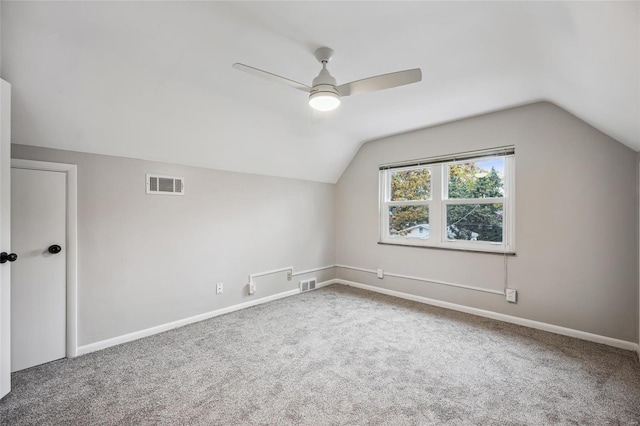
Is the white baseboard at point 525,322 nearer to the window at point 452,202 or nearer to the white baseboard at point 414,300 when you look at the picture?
the white baseboard at point 414,300

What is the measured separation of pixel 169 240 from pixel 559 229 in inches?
162

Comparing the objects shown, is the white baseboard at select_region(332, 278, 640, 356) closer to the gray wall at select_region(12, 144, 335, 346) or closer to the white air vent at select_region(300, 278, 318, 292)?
the white air vent at select_region(300, 278, 318, 292)

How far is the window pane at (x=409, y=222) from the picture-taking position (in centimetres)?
412

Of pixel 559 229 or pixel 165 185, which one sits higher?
pixel 165 185

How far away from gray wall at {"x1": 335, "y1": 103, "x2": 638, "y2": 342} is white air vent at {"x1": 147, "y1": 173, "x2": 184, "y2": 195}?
10.4 feet

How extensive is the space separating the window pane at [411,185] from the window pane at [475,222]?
424mm

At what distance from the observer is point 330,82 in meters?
1.98

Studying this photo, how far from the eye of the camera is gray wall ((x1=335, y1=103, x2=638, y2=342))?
Result: 270cm

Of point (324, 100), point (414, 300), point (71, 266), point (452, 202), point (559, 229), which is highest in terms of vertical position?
point (324, 100)

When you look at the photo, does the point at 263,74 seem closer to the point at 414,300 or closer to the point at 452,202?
the point at 452,202

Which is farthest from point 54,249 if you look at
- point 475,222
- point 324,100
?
point 475,222

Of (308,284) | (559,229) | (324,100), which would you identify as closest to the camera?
(324,100)

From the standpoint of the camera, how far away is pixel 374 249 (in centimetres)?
459

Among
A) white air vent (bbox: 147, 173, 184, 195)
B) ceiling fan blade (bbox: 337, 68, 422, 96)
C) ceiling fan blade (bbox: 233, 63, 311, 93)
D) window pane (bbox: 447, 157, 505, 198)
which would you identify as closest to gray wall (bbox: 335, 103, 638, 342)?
window pane (bbox: 447, 157, 505, 198)
